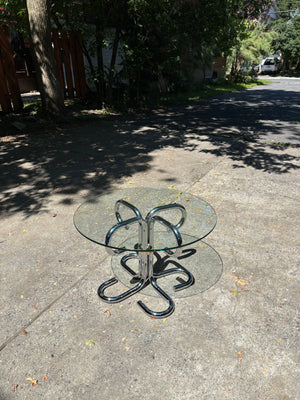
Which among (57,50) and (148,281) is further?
(57,50)

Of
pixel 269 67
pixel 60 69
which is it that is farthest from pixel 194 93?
pixel 269 67

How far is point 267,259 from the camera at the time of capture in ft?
10.6

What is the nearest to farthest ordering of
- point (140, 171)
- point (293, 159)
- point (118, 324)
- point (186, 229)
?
point (118, 324), point (186, 229), point (140, 171), point (293, 159)

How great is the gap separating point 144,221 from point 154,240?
23 centimetres

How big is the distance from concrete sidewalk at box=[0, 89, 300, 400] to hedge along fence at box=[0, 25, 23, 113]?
18.9 ft

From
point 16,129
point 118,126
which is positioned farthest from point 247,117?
point 16,129

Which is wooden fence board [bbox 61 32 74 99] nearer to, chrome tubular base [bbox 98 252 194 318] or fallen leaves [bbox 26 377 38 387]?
chrome tubular base [bbox 98 252 194 318]

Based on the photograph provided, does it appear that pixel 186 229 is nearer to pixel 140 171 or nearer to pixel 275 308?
pixel 275 308

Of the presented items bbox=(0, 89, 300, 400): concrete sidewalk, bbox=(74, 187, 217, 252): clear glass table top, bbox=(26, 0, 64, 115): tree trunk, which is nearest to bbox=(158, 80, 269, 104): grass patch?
bbox=(26, 0, 64, 115): tree trunk

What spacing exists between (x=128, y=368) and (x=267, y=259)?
1.91 m

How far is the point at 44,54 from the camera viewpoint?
834 centimetres

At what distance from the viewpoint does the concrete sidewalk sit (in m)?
2.00

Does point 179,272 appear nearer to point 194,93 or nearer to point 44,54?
point 44,54

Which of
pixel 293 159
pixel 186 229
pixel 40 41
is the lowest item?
pixel 293 159
